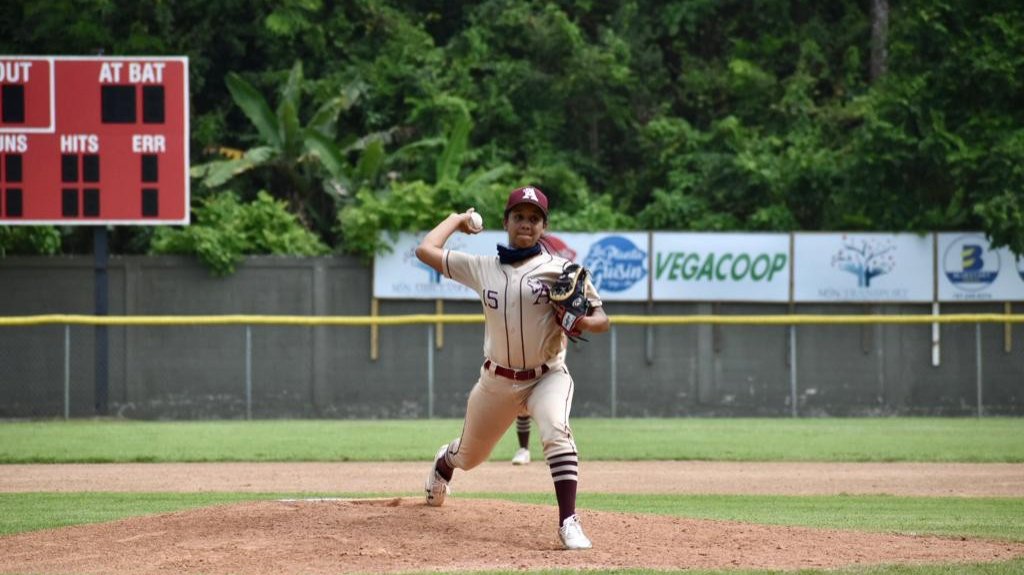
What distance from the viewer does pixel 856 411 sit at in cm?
2362

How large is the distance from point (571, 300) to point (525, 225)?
2.00 feet

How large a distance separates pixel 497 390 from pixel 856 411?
54.8ft

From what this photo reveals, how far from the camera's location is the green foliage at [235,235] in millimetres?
23703

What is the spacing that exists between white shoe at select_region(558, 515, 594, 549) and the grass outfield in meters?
8.45

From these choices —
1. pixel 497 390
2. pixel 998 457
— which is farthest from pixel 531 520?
pixel 998 457

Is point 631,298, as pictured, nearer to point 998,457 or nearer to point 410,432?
point 410,432

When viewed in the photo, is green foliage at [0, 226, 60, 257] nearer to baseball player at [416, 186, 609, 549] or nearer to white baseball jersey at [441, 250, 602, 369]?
baseball player at [416, 186, 609, 549]

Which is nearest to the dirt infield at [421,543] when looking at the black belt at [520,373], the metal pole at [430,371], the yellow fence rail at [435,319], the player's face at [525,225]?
the black belt at [520,373]

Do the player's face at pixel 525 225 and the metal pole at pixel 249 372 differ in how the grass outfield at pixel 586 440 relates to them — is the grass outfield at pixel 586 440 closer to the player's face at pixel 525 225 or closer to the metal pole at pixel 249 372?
the metal pole at pixel 249 372

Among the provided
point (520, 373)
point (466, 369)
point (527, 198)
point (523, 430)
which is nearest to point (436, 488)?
point (520, 373)

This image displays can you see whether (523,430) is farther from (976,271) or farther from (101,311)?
(976,271)

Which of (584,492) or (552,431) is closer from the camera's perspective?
(552,431)

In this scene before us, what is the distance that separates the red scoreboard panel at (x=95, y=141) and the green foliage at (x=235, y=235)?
9.30 feet

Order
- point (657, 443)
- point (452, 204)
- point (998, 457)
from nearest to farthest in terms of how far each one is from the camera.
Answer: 1. point (998, 457)
2. point (657, 443)
3. point (452, 204)
